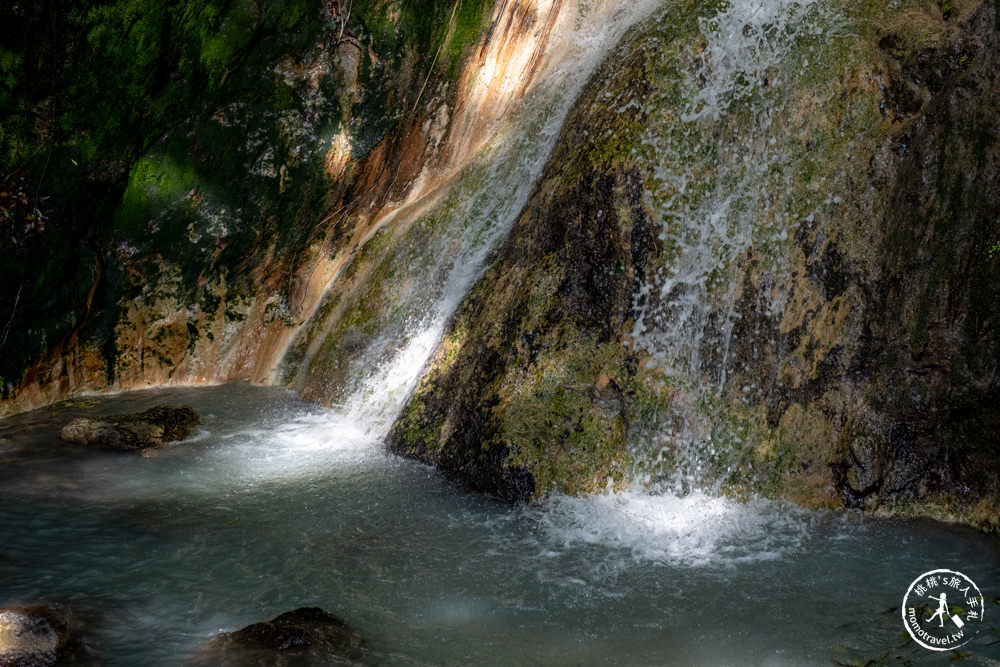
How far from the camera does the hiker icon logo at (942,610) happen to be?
13.6 feet

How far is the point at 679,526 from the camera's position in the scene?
5574 mm

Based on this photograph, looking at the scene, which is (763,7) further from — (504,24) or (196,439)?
(196,439)

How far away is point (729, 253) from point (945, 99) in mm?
1944

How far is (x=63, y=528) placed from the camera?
538cm

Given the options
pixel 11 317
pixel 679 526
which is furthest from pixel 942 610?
pixel 11 317

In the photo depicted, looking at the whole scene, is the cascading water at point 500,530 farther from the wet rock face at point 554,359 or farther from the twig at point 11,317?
the twig at point 11,317

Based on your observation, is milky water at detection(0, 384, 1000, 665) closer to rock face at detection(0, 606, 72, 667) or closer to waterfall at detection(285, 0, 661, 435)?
rock face at detection(0, 606, 72, 667)

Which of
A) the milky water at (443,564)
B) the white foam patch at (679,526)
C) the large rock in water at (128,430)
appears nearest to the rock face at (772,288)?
the white foam patch at (679,526)

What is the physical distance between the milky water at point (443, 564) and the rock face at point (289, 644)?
0.11m

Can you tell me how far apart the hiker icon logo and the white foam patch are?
2.66 ft

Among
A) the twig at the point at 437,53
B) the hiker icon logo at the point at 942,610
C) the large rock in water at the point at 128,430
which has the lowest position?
the hiker icon logo at the point at 942,610

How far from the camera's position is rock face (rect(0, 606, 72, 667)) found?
3.67 m

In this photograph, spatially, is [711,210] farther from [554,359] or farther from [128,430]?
[128,430]

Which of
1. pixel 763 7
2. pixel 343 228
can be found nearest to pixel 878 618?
pixel 763 7
